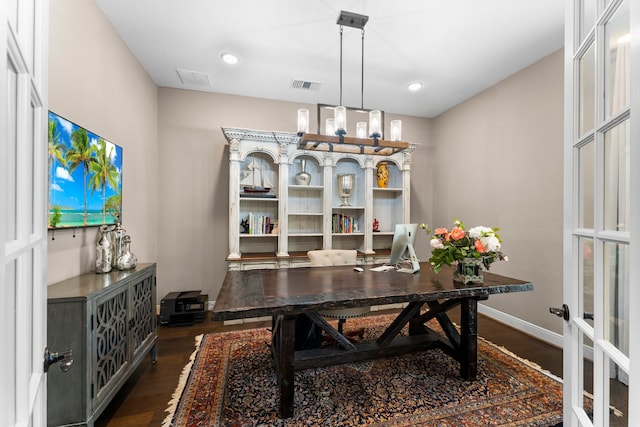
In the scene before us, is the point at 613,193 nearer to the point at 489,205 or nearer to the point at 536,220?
the point at 536,220

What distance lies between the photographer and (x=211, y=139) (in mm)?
3598

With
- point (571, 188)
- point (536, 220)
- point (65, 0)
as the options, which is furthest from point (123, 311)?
point (536, 220)

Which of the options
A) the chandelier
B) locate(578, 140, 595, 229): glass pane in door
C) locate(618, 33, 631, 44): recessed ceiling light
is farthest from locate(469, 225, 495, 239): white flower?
locate(618, 33, 631, 44): recessed ceiling light

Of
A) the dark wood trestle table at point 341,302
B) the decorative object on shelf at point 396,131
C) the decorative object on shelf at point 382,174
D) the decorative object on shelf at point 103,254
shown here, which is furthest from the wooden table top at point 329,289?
the decorative object on shelf at point 382,174

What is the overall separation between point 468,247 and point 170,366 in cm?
260

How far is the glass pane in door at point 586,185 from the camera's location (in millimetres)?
933

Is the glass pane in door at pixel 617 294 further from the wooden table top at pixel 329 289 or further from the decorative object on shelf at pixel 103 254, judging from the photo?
the decorative object on shelf at pixel 103 254

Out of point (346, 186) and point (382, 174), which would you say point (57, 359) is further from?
point (382, 174)

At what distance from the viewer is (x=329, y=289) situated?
6.05ft

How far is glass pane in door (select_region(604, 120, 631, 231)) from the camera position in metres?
0.75

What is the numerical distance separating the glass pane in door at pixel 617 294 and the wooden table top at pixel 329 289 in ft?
3.31

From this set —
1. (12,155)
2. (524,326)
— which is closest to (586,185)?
(12,155)

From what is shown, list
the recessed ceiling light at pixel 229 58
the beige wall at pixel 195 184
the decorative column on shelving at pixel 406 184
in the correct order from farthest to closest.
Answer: the decorative column on shelving at pixel 406 184 < the beige wall at pixel 195 184 < the recessed ceiling light at pixel 229 58

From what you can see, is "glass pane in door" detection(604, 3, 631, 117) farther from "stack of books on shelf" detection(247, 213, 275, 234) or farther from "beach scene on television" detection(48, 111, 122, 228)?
"stack of books on shelf" detection(247, 213, 275, 234)
